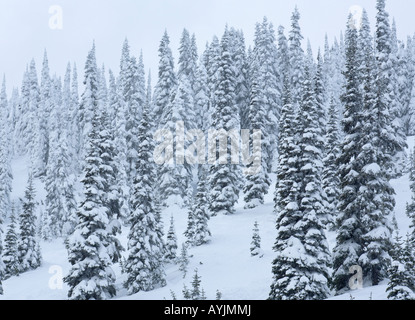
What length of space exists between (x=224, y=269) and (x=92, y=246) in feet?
30.1

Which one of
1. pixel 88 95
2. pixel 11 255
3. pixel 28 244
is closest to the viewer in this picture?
pixel 11 255

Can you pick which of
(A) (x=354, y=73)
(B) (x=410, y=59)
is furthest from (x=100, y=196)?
(B) (x=410, y=59)

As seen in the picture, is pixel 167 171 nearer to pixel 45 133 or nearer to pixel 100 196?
pixel 100 196

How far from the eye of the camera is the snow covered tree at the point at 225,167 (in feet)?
149

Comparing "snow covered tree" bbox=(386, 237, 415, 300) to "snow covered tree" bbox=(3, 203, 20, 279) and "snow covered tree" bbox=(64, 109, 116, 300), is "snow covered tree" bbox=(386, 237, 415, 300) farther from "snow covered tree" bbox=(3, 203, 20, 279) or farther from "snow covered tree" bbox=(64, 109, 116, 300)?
"snow covered tree" bbox=(3, 203, 20, 279)

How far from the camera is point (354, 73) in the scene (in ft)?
82.3

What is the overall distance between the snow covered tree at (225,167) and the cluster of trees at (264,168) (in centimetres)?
13

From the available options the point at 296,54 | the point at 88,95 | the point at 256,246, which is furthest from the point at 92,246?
the point at 296,54

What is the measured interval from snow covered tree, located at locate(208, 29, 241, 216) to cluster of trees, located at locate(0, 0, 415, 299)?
0.41ft

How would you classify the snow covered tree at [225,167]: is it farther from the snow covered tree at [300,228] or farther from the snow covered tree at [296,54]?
the snow covered tree at [300,228]

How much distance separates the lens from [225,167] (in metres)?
45.6

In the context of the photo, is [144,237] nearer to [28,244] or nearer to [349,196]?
[349,196]

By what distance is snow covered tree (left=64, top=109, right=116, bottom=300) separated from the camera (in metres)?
27.0

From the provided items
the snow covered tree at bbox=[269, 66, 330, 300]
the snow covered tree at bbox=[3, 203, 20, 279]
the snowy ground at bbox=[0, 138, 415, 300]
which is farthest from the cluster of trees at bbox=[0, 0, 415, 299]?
the snow covered tree at bbox=[3, 203, 20, 279]
